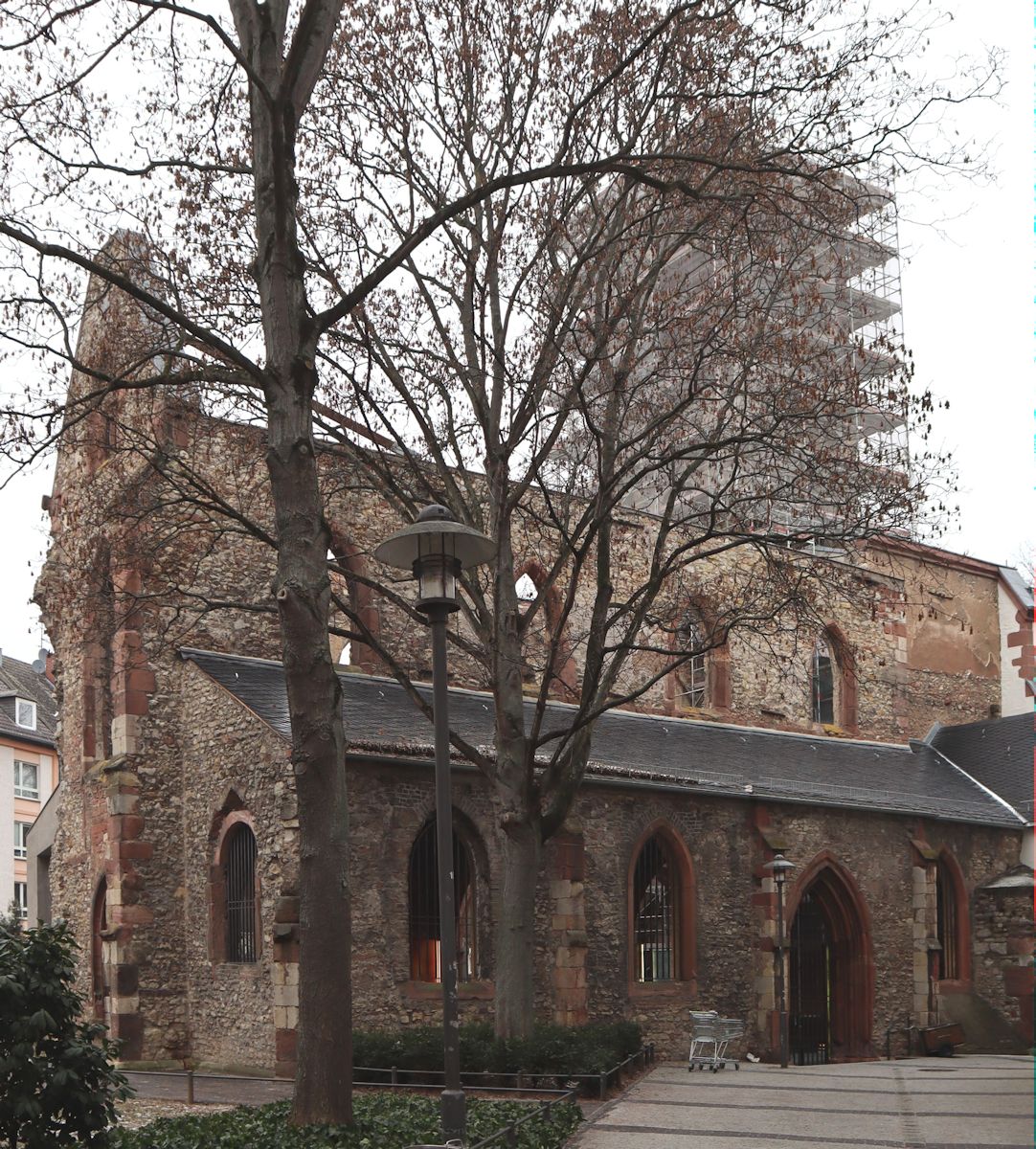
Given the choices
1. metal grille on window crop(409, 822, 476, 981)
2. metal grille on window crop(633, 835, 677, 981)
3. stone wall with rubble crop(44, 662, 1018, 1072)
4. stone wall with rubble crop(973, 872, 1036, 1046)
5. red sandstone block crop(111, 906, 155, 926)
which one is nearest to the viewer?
stone wall with rubble crop(44, 662, 1018, 1072)

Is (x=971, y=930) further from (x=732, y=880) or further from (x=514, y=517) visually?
(x=514, y=517)

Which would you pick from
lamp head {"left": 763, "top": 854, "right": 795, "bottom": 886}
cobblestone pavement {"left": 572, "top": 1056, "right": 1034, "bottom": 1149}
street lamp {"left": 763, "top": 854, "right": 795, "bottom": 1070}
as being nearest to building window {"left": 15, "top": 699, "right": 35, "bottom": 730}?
street lamp {"left": 763, "top": 854, "right": 795, "bottom": 1070}

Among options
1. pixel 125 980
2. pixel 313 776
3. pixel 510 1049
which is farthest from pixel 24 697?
pixel 313 776

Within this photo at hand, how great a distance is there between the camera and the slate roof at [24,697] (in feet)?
148

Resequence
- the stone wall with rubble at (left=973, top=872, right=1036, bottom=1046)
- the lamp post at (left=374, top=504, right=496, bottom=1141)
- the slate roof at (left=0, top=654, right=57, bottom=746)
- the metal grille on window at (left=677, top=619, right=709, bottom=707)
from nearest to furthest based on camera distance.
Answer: the lamp post at (left=374, top=504, right=496, bottom=1141), the stone wall with rubble at (left=973, top=872, right=1036, bottom=1046), the metal grille on window at (left=677, top=619, right=709, bottom=707), the slate roof at (left=0, top=654, right=57, bottom=746)

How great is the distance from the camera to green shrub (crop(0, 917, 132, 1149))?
805cm

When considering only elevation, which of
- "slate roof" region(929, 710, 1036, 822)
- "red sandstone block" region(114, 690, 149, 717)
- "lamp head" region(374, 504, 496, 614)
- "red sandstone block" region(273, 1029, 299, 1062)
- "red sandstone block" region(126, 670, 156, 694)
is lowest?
"red sandstone block" region(273, 1029, 299, 1062)

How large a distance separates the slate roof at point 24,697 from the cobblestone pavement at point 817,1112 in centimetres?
3125

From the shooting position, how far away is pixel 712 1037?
19.7m

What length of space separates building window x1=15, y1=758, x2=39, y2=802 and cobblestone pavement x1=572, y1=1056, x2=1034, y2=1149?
31.5m

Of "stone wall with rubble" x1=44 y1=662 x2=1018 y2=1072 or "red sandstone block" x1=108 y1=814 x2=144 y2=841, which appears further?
"red sandstone block" x1=108 y1=814 x2=144 y2=841

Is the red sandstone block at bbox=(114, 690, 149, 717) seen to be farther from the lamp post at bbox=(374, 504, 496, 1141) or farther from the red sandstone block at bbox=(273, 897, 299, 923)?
the lamp post at bbox=(374, 504, 496, 1141)

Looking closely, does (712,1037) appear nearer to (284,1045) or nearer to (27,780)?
(284,1045)

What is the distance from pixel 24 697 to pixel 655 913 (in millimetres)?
30294
